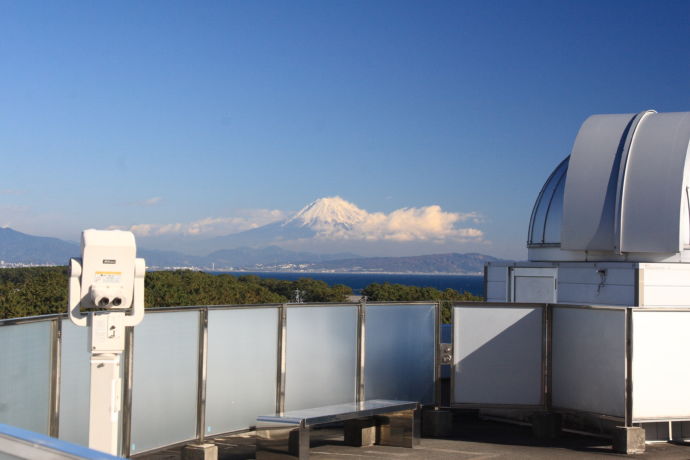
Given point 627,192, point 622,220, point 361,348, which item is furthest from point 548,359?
point 627,192

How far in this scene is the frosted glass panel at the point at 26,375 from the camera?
6863 millimetres

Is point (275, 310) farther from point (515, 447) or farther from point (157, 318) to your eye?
point (515, 447)

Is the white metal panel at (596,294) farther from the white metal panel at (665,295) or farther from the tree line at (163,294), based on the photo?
the tree line at (163,294)

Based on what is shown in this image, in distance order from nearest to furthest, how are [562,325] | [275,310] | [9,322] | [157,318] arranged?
[9,322] < [157,318] < [275,310] < [562,325]

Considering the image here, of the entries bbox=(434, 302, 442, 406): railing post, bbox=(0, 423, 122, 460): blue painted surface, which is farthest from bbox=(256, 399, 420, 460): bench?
bbox=(0, 423, 122, 460): blue painted surface

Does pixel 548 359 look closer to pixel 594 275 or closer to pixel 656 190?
pixel 594 275

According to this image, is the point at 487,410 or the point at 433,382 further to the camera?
the point at 487,410

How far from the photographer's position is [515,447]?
34.0 feet

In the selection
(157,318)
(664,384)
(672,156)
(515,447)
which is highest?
(672,156)

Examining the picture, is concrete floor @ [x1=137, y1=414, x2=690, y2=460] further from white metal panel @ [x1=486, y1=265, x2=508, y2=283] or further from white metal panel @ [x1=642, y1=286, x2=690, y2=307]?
white metal panel @ [x1=486, y1=265, x2=508, y2=283]

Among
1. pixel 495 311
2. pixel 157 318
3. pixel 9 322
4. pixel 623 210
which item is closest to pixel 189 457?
pixel 157 318

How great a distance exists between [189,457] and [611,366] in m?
5.33

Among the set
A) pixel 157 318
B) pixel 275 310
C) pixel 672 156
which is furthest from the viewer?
pixel 672 156

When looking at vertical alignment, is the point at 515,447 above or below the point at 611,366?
below
